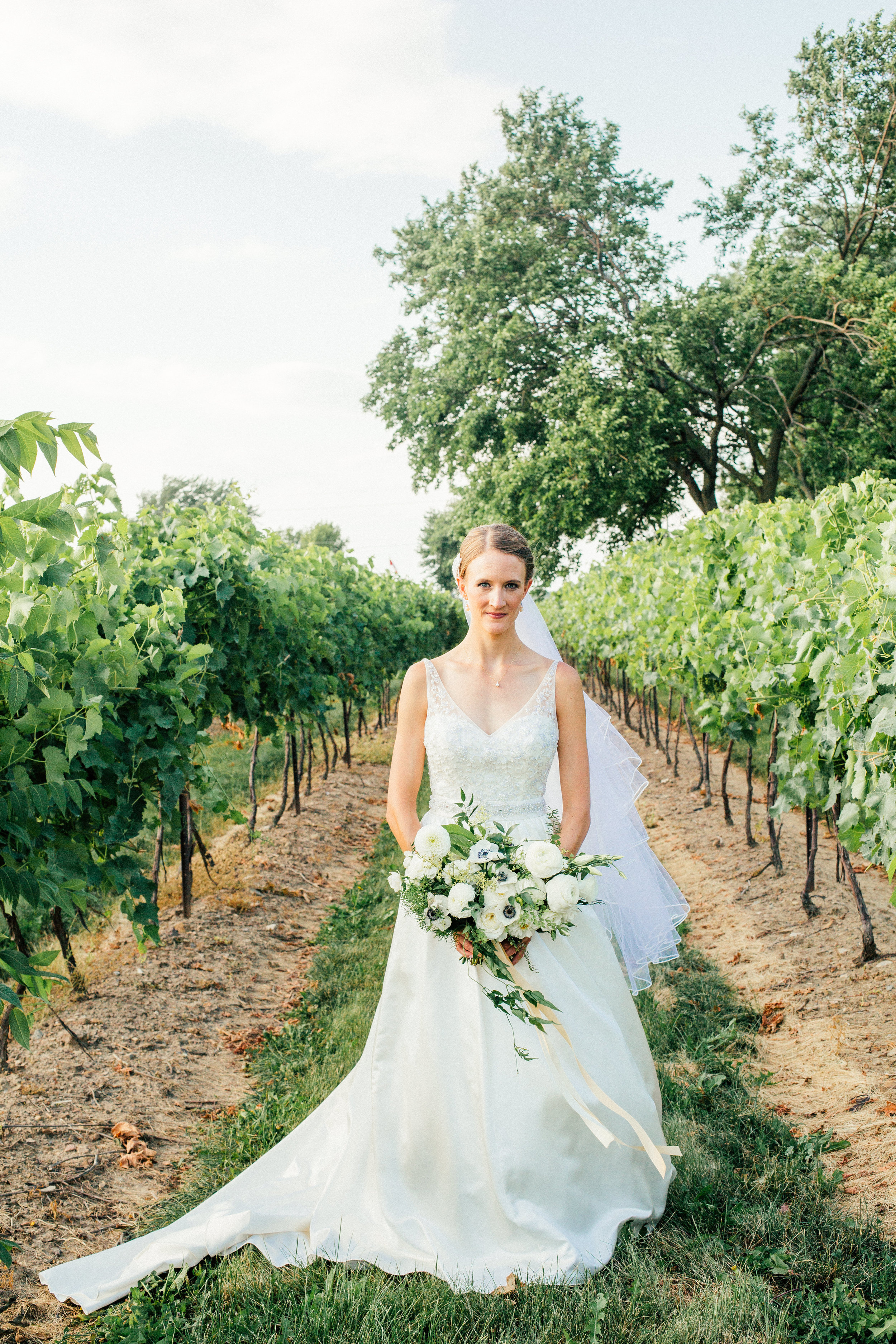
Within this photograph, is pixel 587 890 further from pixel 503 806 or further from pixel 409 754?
pixel 409 754

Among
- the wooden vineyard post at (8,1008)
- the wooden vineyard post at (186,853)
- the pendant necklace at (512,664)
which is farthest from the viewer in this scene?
the wooden vineyard post at (186,853)

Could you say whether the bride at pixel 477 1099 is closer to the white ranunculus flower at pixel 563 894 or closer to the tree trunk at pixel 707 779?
the white ranunculus flower at pixel 563 894

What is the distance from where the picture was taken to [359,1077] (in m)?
3.09

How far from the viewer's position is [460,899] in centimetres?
258

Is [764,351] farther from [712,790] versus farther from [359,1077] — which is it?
[359,1077]

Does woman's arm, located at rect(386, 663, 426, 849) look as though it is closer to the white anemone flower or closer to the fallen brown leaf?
the white anemone flower

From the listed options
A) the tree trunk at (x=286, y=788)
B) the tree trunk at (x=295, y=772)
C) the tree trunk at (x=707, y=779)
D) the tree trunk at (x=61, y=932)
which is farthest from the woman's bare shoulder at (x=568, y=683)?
the tree trunk at (x=707, y=779)

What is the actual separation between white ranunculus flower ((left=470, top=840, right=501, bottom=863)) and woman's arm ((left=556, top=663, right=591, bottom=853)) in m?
0.51

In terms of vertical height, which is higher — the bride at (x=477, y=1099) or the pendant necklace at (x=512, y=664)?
the pendant necklace at (x=512, y=664)

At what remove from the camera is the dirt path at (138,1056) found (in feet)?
9.78

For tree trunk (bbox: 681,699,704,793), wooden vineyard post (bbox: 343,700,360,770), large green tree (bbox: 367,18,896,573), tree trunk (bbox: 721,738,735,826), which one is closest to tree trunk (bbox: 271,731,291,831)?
wooden vineyard post (bbox: 343,700,360,770)

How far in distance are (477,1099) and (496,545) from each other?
5.52ft

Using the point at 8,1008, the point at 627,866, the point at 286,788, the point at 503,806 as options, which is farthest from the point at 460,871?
the point at 286,788

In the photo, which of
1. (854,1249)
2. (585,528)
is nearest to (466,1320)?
(854,1249)
